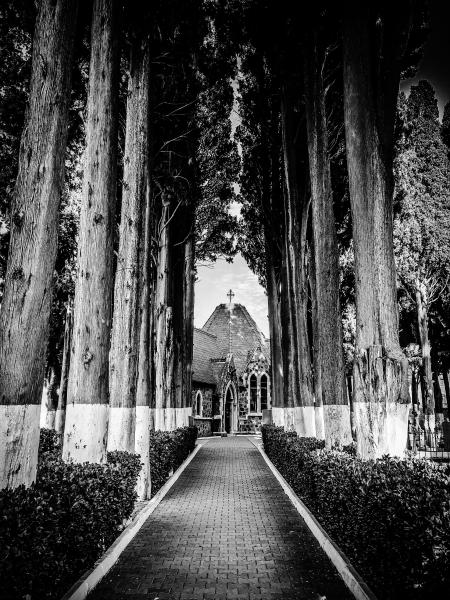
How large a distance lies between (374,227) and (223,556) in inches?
188

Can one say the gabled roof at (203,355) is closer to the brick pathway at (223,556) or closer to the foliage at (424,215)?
the foliage at (424,215)

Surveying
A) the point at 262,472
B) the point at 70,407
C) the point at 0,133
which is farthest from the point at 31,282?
the point at 262,472

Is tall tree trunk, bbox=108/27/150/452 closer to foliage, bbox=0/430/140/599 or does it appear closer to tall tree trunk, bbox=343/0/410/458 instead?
foliage, bbox=0/430/140/599

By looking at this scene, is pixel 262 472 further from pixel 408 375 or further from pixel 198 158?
pixel 198 158

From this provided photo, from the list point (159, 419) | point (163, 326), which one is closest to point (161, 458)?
point (159, 419)

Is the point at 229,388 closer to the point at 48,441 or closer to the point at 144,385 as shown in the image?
the point at 48,441

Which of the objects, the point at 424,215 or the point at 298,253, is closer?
the point at 298,253

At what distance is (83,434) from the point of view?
5914mm

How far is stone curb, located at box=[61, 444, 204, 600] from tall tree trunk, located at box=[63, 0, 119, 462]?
3.83 ft

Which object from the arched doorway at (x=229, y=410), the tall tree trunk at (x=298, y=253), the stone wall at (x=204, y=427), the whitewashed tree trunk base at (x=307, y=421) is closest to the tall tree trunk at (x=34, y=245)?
the tall tree trunk at (x=298, y=253)

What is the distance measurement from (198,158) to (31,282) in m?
13.8

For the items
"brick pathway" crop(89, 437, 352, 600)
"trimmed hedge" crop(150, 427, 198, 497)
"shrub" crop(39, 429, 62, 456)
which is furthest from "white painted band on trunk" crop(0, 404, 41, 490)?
"shrub" crop(39, 429, 62, 456)

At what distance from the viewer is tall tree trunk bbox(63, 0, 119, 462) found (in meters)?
5.96

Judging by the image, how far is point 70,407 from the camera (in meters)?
5.98
